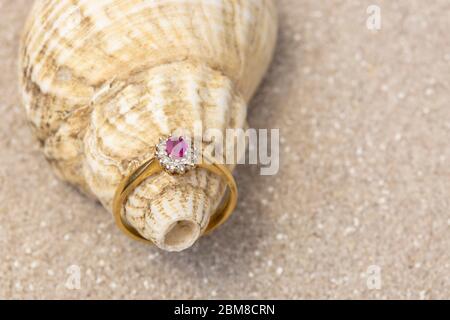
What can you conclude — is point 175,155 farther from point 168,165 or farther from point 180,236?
point 180,236

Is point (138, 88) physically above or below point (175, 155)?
above

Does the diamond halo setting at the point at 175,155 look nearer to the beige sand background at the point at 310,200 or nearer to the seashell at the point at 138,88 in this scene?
the seashell at the point at 138,88

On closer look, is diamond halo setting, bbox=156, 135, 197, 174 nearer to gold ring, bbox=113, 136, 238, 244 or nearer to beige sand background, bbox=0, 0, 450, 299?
gold ring, bbox=113, 136, 238, 244

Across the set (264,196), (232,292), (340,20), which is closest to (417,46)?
(340,20)

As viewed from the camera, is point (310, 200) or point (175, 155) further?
point (310, 200)

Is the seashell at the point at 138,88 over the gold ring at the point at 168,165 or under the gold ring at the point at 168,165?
over

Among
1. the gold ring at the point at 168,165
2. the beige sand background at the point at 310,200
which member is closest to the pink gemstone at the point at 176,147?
the gold ring at the point at 168,165

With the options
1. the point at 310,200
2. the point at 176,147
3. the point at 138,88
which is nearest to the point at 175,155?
the point at 176,147
